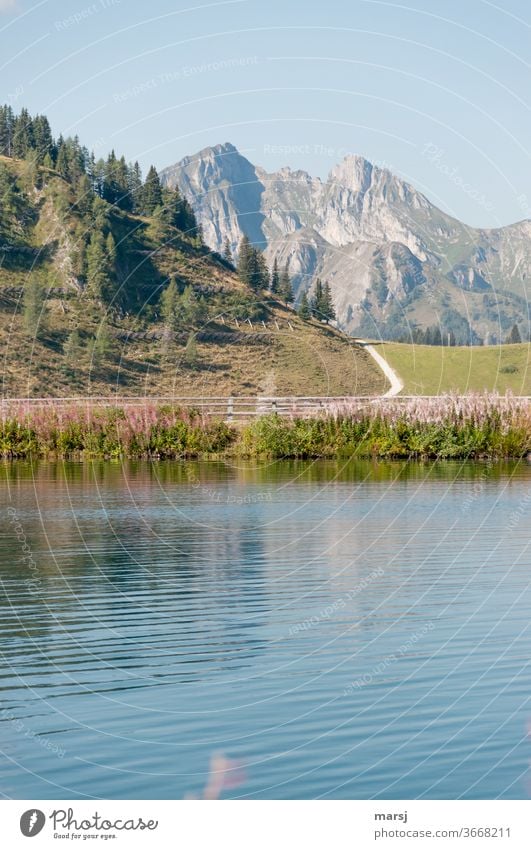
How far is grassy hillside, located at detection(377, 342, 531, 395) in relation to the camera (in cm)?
15612

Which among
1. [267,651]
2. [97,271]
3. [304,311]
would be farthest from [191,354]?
[267,651]

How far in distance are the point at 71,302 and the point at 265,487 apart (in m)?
133

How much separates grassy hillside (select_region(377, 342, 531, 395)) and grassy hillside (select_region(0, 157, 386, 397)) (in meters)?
5.10

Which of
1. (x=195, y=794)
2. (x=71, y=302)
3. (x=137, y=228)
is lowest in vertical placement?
(x=195, y=794)

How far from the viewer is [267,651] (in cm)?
1417

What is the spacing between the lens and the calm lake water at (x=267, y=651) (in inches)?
408

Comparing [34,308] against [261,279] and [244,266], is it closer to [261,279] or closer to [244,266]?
[244,266]

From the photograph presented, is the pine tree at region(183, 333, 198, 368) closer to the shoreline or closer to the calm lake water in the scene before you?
the shoreline

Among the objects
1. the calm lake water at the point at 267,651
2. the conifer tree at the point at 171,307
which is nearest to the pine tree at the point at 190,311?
the conifer tree at the point at 171,307

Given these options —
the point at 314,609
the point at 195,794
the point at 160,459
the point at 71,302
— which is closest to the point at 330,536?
the point at 314,609

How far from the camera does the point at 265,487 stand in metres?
32.6

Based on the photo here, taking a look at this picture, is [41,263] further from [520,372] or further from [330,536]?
[330,536]

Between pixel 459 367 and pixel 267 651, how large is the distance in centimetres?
15829

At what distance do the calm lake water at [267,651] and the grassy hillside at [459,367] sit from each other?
123923 mm
